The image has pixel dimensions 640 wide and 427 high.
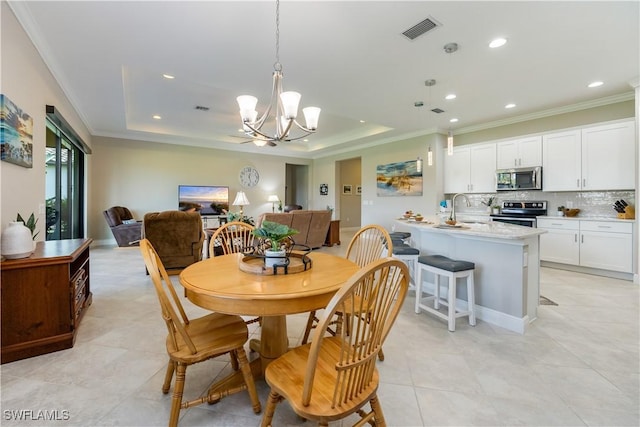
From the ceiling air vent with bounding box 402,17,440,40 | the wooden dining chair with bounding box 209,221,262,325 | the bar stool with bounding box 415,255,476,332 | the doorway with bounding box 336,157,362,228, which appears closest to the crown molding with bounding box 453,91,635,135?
the ceiling air vent with bounding box 402,17,440,40

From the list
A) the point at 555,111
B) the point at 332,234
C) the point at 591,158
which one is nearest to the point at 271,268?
the point at 332,234

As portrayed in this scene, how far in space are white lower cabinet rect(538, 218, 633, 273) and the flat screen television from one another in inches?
298

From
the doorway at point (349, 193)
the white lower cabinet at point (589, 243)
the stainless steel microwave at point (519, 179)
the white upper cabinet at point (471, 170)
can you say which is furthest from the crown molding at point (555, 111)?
the doorway at point (349, 193)

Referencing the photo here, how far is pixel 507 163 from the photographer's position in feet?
Result: 17.5

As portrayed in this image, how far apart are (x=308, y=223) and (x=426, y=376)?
14.1 ft

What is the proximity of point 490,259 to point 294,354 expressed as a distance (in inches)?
87.4

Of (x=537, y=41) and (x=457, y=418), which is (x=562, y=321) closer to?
(x=457, y=418)

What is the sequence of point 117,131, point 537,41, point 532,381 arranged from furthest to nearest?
point 117,131
point 537,41
point 532,381

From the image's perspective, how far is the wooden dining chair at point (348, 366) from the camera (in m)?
0.97

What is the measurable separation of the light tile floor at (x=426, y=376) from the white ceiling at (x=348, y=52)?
2.80 meters

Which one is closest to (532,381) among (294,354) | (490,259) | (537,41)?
(490,259)

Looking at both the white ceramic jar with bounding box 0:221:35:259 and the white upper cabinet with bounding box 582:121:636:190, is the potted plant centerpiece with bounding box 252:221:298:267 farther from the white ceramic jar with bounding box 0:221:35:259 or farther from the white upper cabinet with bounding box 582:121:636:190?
the white upper cabinet with bounding box 582:121:636:190

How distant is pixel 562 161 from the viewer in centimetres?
469

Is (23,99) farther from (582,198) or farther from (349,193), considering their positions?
(349,193)
